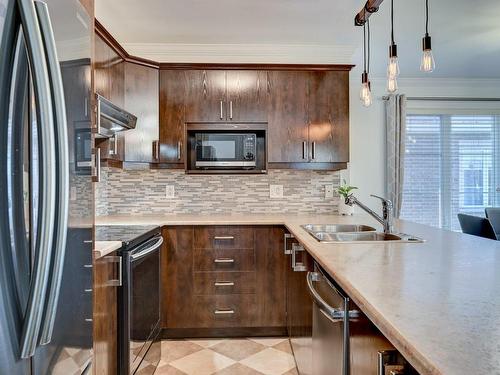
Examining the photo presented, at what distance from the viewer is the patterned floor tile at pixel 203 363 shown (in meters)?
2.30

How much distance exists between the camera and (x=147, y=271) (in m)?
2.24

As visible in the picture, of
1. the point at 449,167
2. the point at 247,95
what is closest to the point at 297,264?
the point at 247,95

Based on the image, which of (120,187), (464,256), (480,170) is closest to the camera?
(464,256)

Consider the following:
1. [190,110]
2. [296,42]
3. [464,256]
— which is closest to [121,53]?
[190,110]

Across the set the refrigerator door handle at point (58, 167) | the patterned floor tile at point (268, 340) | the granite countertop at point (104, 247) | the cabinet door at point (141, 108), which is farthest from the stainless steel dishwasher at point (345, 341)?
the cabinet door at point (141, 108)

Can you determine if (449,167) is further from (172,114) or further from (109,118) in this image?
(109,118)

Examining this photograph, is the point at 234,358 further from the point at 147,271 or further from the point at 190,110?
the point at 190,110

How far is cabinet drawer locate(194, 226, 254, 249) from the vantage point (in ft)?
9.13

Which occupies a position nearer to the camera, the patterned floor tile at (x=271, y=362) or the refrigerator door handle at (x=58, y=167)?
the refrigerator door handle at (x=58, y=167)

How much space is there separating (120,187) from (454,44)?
131 inches

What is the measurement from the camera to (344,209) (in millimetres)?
3344

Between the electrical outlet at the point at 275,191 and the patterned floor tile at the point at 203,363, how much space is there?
58.7 inches

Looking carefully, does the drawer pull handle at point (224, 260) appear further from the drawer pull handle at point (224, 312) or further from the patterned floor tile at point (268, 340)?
the patterned floor tile at point (268, 340)

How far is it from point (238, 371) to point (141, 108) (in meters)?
2.12
